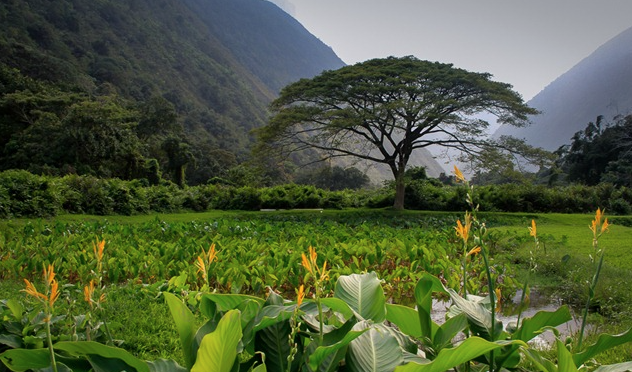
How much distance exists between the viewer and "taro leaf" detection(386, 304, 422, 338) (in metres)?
1.46

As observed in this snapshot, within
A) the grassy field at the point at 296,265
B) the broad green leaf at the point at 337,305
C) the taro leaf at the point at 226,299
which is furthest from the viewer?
the grassy field at the point at 296,265

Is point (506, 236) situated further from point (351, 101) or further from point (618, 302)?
point (351, 101)

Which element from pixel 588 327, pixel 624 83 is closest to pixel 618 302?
pixel 588 327

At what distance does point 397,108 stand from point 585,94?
3718 inches

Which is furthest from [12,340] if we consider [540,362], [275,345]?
[540,362]

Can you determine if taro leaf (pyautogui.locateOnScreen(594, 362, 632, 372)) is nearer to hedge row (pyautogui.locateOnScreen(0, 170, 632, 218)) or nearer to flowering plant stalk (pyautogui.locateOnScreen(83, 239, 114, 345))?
flowering plant stalk (pyautogui.locateOnScreen(83, 239, 114, 345))

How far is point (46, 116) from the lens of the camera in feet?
85.6

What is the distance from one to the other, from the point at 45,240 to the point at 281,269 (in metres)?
3.25

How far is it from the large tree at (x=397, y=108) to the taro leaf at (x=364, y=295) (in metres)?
13.1

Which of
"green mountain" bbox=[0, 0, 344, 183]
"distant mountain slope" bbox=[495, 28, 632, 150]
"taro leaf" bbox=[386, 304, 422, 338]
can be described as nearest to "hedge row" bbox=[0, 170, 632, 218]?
"green mountain" bbox=[0, 0, 344, 183]

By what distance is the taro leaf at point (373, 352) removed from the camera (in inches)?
42.9

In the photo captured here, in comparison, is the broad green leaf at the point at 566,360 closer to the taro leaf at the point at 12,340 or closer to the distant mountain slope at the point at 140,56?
the taro leaf at the point at 12,340

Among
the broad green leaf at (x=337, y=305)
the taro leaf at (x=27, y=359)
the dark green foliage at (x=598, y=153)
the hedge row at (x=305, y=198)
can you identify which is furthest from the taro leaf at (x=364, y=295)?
the dark green foliage at (x=598, y=153)

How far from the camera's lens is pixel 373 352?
3.67 feet
